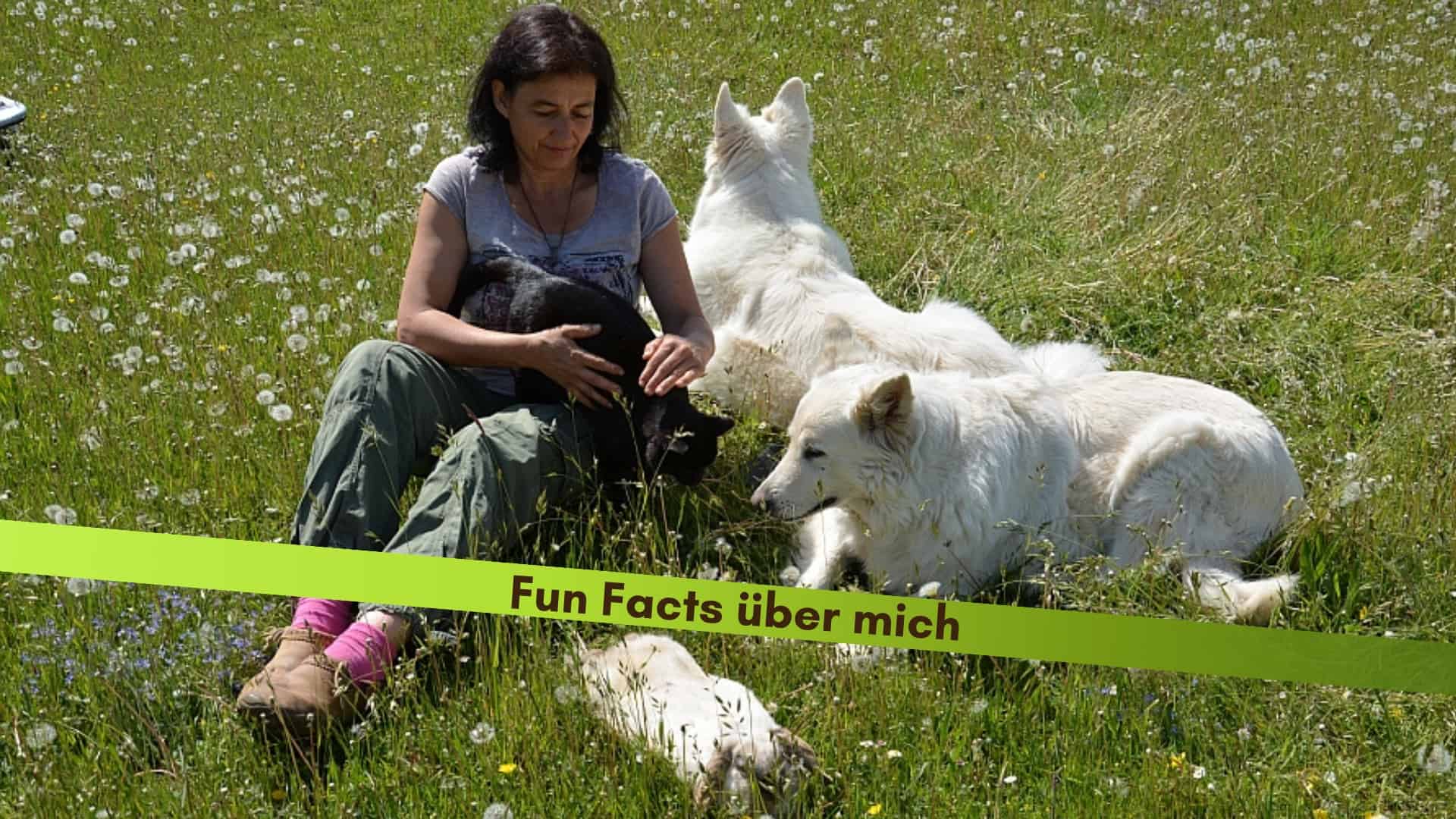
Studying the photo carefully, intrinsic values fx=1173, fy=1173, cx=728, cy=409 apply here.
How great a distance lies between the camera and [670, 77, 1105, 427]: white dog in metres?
4.88

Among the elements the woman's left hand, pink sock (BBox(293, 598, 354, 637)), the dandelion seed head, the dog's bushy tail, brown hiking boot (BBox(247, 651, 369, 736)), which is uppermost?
the woman's left hand

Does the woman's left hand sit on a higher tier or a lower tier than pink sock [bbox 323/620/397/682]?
higher

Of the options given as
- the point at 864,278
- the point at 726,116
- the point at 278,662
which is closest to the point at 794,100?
the point at 726,116

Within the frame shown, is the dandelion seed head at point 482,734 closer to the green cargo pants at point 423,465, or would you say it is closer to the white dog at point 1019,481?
the green cargo pants at point 423,465

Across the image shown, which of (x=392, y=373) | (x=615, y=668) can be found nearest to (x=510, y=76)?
(x=392, y=373)

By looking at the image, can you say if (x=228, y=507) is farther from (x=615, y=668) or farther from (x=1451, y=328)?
(x=1451, y=328)

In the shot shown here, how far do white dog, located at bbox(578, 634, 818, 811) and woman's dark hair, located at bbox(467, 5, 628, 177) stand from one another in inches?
76.8

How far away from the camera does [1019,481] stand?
4035 millimetres

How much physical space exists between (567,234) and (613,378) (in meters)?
0.67

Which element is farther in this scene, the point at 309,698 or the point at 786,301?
the point at 786,301

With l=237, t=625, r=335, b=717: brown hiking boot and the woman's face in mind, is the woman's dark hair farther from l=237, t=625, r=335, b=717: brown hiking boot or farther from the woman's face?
l=237, t=625, r=335, b=717: brown hiking boot

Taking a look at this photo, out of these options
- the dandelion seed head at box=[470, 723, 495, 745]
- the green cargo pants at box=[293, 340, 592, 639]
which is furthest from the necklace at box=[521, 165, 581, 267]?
the dandelion seed head at box=[470, 723, 495, 745]

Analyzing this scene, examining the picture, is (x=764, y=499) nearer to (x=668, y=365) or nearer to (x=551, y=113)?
(x=668, y=365)

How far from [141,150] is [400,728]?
6.86m
